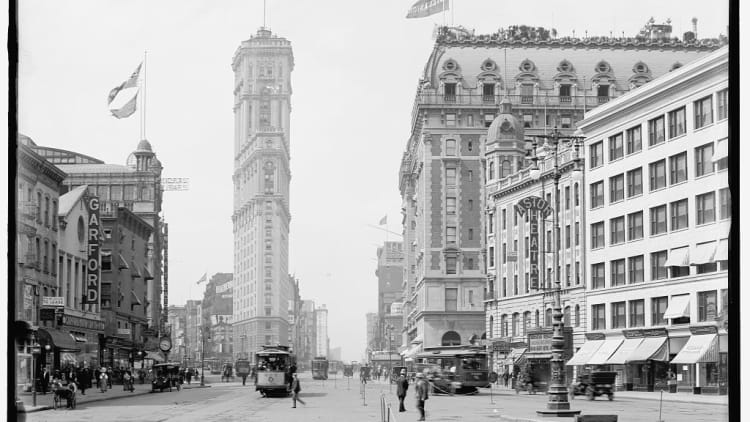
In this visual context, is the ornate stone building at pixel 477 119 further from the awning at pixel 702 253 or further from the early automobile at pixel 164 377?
the awning at pixel 702 253

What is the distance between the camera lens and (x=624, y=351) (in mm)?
73688

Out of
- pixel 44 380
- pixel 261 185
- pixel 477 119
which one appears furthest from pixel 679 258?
pixel 477 119

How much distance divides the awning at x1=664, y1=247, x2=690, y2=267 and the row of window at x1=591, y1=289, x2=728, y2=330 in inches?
102

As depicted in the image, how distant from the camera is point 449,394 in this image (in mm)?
73125

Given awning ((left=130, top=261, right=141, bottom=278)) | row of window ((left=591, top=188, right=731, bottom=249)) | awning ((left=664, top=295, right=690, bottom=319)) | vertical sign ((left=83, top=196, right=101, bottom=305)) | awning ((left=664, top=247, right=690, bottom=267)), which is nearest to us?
awning ((left=664, top=247, right=690, bottom=267))

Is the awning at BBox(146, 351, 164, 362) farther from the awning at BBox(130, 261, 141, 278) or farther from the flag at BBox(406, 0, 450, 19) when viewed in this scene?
the flag at BBox(406, 0, 450, 19)

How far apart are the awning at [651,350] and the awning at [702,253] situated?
28.4 ft

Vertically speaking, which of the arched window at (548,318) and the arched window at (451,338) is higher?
the arched window at (548,318)

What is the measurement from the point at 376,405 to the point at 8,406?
3931 centimetres

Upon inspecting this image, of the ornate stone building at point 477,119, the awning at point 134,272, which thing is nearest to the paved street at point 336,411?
the ornate stone building at point 477,119

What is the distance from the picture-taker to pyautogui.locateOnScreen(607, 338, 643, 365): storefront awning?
71.7 metres

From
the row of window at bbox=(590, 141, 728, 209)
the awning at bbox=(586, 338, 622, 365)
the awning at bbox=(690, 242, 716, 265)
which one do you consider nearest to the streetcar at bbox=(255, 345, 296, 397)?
the awning at bbox=(586, 338, 622, 365)

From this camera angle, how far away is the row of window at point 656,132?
205ft

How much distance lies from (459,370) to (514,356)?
86.6 ft
